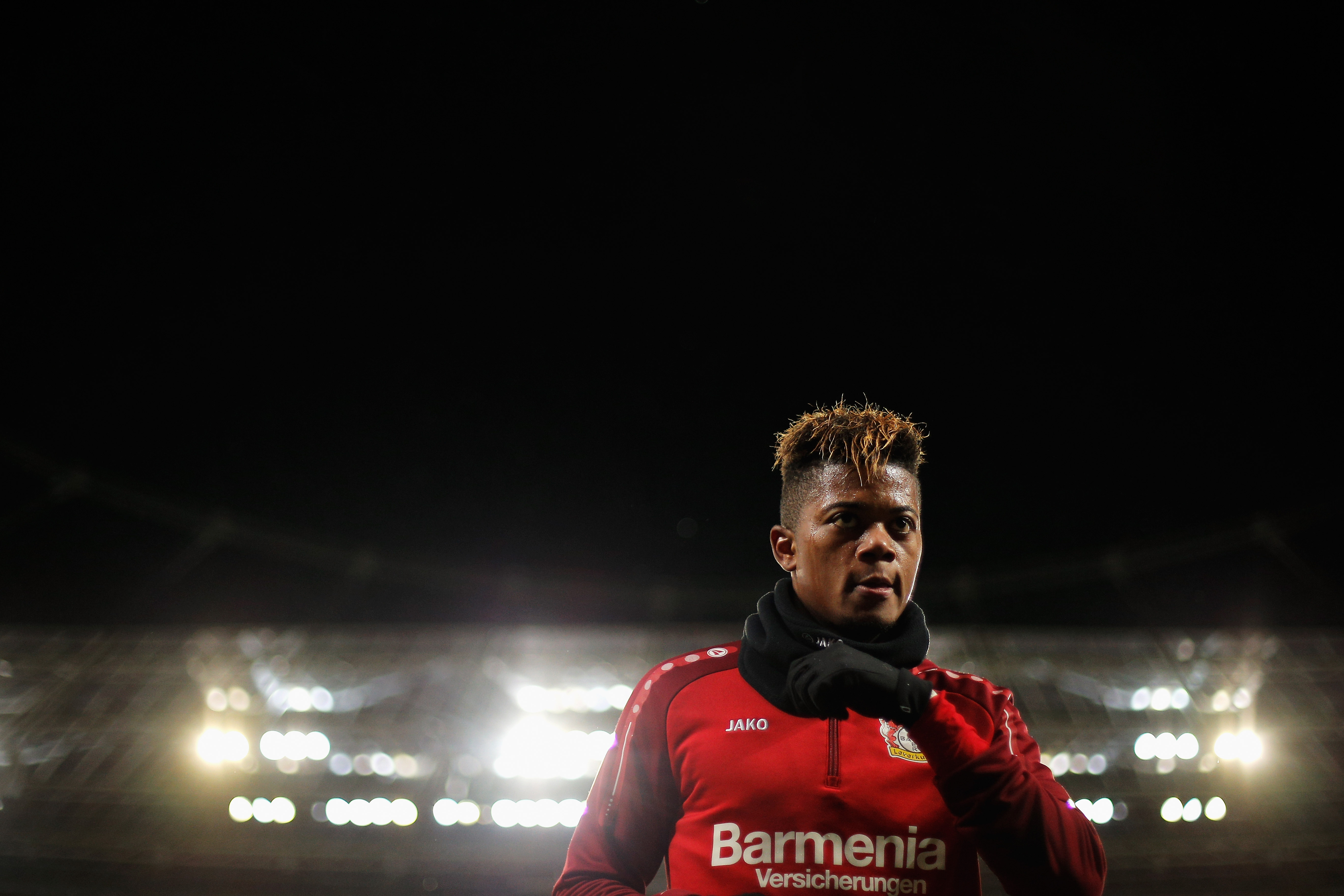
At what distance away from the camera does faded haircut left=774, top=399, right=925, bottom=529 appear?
1207 mm

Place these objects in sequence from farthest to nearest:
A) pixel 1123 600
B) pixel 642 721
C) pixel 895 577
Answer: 1. pixel 1123 600
2. pixel 642 721
3. pixel 895 577

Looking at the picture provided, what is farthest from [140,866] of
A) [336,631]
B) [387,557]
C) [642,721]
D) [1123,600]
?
[1123,600]

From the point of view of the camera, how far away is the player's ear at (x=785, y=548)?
50.2 inches

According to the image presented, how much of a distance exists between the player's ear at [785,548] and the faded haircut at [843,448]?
18mm

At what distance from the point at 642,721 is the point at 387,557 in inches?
330

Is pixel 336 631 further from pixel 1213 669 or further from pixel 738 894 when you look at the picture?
pixel 1213 669

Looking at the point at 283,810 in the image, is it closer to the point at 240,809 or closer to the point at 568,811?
the point at 240,809

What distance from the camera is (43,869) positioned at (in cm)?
796

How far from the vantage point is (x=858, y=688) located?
903 millimetres

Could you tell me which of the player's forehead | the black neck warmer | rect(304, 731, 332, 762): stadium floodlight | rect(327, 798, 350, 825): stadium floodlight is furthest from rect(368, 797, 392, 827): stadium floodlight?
the player's forehead

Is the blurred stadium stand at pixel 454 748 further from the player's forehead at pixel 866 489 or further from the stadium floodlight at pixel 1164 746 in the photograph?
the player's forehead at pixel 866 489

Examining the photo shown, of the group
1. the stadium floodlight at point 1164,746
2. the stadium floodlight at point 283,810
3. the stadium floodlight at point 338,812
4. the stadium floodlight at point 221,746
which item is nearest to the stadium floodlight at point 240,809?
the stadium floodlight at point 283,810

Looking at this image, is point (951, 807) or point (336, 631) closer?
point (951, 807)

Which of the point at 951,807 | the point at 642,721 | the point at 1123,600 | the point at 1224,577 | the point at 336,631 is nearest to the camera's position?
the point at 951,807
